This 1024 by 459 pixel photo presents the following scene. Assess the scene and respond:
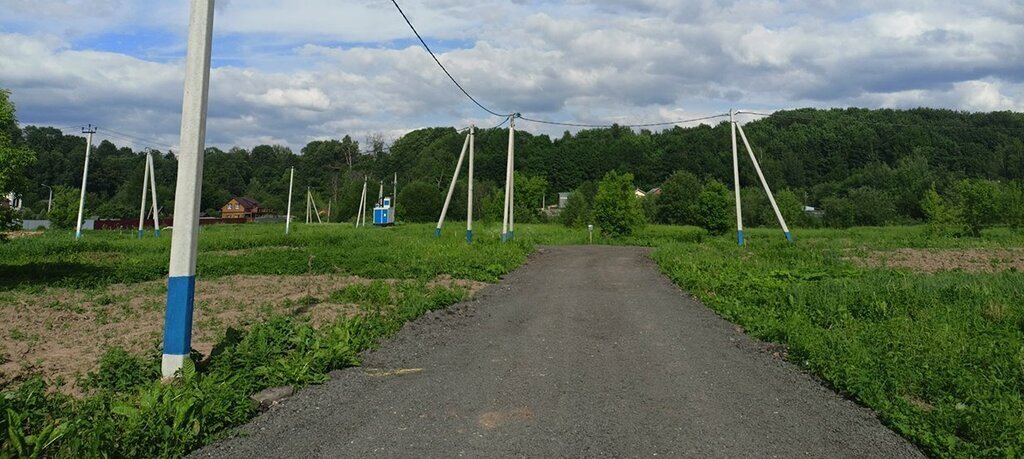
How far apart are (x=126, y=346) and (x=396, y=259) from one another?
11756mm

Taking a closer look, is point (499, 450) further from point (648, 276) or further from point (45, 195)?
point (45, 195)

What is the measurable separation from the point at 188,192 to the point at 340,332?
102 inches

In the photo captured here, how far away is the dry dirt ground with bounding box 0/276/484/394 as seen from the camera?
7301 mm

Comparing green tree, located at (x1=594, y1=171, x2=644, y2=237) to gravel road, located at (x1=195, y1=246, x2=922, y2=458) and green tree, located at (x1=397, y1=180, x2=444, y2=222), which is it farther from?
green tree, located at (x1=397, y1=180, x2=444, y2=222)

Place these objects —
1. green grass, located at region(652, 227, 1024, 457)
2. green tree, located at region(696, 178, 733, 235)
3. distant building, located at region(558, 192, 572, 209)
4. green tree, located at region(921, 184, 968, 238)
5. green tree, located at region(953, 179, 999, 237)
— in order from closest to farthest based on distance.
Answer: green grass, located at region(652, 227, 1024, 457) → green tree, located at region(953, 179, 999, 237) → green tree, located at region(921, 184, 968, 238) → green tree, located at region(696, 178, 733, 235) → distant building, located at region(558, 192, 572, 209)

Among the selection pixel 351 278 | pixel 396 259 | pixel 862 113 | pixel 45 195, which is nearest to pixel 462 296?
pixel 351 278

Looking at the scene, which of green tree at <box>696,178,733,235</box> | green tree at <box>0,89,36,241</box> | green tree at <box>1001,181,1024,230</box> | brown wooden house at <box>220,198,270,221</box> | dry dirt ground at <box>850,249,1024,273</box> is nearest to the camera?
green tree at <box>0,89,36,241</box>

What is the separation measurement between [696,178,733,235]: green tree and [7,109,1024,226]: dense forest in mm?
7853

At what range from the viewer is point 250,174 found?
116 metres

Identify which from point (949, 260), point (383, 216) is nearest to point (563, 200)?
point (383, 216)

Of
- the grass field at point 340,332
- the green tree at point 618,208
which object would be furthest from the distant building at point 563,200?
the grass field at point 340,332

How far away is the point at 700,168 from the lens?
74.8 m

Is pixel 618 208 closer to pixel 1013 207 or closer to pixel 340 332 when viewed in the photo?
pixel 1013 207

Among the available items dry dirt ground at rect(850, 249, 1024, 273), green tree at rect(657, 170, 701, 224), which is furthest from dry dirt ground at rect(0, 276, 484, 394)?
Answer: green tree at rect(657, 170, 701, 224)
